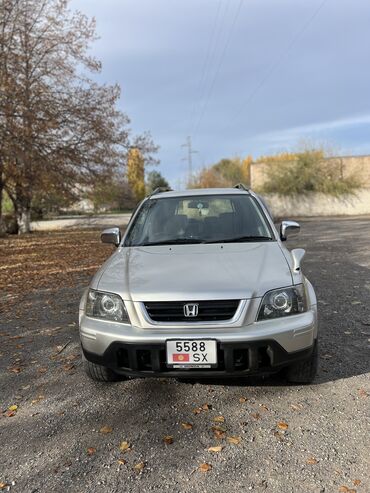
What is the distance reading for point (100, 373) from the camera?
12.0ft

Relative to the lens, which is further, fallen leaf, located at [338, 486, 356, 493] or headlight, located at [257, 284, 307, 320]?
headlight, located at [257, 284, 307, 320]

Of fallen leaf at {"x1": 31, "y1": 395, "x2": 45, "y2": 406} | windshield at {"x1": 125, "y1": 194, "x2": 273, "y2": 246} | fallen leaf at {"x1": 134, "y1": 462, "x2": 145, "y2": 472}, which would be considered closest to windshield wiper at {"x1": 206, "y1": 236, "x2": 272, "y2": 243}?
windshield at {"x1": 125, "y1": 194, "x2": 273, "y2": 246}

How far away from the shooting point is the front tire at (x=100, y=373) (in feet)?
11.9

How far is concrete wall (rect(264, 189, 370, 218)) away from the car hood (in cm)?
2912

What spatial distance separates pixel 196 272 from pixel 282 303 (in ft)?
2.25

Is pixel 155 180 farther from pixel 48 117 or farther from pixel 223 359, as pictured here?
pixel 223 359

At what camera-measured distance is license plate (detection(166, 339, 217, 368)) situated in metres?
3.06

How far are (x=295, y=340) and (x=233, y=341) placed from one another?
0.47 metres

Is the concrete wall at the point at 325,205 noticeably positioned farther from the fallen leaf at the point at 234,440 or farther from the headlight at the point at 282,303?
the fallen leaf at the point at 234,440

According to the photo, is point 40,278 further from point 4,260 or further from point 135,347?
point 135,347

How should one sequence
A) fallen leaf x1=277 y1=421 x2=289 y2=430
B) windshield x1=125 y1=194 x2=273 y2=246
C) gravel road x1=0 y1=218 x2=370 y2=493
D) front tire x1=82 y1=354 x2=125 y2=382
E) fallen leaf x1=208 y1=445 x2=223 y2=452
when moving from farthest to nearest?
windshield x1=125 y1=194 x2=273 y2=246 → front tire x1=82 y1=354 x2=125 y2=382 → fallen leaf x1=277 y1=421 x2=289 y2=430 → fallen leaf x1=208 y1=445 x2=223 y2=452 → gravel road x1=0 y1=218 x2=370 y2=493

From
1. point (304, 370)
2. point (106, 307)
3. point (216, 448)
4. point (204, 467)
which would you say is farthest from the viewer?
point (304, 370)

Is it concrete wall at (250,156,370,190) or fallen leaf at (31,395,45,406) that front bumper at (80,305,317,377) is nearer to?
fallen leaf at (31,395,45,406)

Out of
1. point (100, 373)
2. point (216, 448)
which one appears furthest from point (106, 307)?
point (216, 448)
